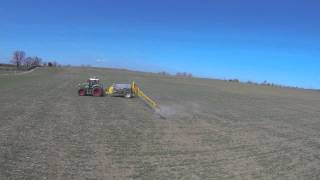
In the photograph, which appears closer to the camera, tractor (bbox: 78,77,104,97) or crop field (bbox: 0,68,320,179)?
crop field (bbox: 0,68,320,179)

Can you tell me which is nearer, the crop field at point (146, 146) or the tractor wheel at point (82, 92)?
the crop field at point (146, 146)

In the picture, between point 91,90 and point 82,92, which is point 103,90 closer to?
point 91,90

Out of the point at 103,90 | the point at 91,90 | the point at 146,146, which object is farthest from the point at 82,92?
the point at 146,146

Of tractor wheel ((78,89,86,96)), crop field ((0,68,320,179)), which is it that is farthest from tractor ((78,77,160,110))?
crop field ((0,68,320,179))

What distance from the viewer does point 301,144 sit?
57.5 ft

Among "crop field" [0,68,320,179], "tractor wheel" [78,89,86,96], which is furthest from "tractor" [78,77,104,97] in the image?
"crop field" [0,68,320,179]

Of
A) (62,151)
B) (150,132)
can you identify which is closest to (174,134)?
(150,132)

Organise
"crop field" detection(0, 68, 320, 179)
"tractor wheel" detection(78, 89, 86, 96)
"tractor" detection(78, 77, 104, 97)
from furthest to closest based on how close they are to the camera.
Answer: "tractor wheel" detection(78, 89, 86, 96) < "tractor" detection(78, 77, 104, 97) < "crop field" detection(0, 68, 320, 179)

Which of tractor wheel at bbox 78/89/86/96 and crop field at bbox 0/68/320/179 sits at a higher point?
tractor wheel at bbox 78/89/86/96

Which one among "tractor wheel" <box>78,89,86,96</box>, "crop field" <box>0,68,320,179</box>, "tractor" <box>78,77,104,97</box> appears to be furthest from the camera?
"tractor wheel" <box>78,89,86,96</box>

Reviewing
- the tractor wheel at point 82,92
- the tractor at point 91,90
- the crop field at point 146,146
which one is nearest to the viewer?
the crop field at point 146,146

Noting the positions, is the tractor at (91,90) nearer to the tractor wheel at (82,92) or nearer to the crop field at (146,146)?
the tractor wheel at (82,92)

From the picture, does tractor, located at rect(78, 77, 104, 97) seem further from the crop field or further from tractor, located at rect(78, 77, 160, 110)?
the crop field

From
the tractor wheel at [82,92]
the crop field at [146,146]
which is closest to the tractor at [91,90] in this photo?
the tractor wheel at [82,92]
